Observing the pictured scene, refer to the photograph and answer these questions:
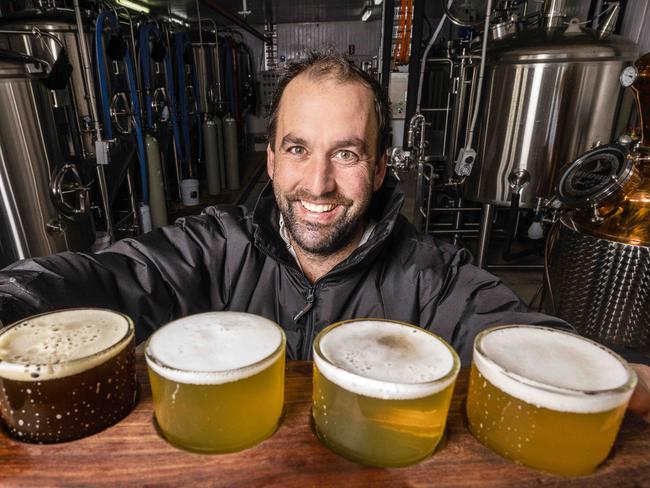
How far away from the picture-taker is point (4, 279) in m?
0.87

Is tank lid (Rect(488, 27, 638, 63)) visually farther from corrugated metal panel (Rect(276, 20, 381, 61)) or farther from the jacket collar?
corrugated metal panel (Rect(276, 20, 381, 61))

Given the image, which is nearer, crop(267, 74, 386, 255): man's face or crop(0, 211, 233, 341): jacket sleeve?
crop(0, 211, 233, 341): jacket sleeve

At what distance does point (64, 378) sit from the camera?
1.52 feet

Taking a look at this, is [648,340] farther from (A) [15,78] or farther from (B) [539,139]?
(A) [15,78]

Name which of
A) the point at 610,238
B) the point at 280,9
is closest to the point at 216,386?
the point at 610,238

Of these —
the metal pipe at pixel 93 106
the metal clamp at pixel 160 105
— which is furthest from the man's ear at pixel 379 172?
the metal clamp at pixel 160 105

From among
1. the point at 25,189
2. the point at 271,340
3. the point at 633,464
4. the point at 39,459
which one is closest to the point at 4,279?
the point at 39,459

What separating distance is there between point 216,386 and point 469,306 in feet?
3.01

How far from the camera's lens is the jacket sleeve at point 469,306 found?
107 centimetres

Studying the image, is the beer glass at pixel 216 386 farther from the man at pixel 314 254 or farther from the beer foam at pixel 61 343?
Result: the man at pixel 314 254

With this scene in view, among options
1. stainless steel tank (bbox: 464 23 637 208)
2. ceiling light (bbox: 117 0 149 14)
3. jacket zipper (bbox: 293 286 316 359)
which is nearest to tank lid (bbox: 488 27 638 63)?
stainless steel tank (bbox: 464 23 637 208)

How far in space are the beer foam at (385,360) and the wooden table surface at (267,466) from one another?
11cm

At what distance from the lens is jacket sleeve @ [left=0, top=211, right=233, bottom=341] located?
2.97 ft

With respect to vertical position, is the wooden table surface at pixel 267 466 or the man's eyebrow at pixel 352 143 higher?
the man's eyebrow at pixel 352 143
